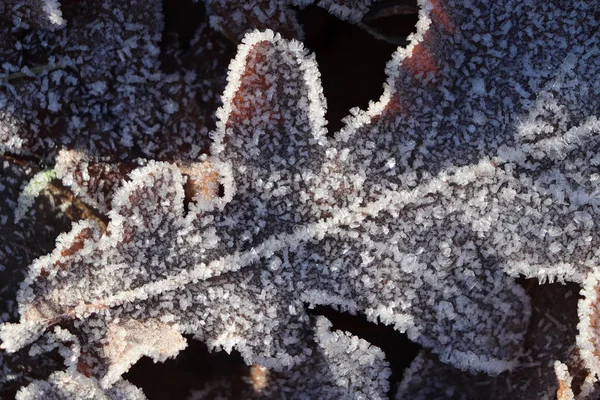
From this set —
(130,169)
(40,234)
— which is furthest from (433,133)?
(40,234)

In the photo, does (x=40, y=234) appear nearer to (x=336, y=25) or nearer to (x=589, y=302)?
(x=336, y=25)

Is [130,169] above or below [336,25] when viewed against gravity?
below

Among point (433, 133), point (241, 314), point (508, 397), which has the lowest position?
point (508, 397)

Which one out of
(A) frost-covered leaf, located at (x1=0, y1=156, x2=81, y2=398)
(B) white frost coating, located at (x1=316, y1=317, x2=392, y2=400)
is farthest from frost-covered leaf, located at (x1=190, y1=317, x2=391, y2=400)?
(A) frost-covered leaf, located at (x1=0, y1=156, x2=81, y2=398)

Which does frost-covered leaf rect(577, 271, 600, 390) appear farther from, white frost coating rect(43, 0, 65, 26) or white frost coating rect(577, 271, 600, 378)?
white frost coating rect(43, 0, 65, 26)

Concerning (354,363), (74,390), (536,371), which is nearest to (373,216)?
(354,363)

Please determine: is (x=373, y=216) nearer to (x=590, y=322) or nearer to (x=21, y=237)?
(x=590, y=322)

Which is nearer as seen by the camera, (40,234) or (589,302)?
(589,302)
